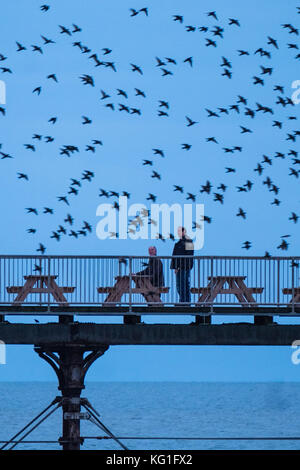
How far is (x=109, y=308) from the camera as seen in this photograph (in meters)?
30.9

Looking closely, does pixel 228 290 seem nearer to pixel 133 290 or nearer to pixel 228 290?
pixel 228 290

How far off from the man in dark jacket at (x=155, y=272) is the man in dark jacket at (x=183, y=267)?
0.31 meters

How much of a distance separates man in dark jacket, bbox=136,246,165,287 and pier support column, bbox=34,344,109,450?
6.63 feet

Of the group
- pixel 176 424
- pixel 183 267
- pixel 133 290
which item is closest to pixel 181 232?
pixel 183 267

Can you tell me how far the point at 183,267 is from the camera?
31047mm

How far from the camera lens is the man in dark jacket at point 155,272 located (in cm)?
3120

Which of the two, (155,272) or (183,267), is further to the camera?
(155,272)

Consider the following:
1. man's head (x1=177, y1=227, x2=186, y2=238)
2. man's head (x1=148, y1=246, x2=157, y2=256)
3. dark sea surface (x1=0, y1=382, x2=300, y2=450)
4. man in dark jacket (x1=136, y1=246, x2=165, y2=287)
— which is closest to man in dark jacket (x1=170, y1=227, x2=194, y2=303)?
man's head (x1=177, y1=227, x2=186, y2=238)

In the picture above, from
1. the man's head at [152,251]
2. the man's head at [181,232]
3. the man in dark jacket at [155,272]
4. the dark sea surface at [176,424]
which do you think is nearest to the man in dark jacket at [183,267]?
the man's head at [181,232]

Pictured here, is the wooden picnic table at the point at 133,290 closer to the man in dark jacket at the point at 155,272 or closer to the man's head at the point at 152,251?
the man in dark jacket at the point at 155,272

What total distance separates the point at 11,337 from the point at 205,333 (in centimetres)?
450

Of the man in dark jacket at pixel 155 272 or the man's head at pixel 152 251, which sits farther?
the man's head at pixel 152 251

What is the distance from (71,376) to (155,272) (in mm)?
3283

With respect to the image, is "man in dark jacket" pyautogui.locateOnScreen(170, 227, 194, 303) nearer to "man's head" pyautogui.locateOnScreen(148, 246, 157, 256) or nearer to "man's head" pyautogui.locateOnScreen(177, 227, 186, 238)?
"man's head" pyautogui.locateOnScreen(177, 227, 186, 238)
